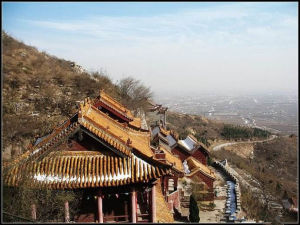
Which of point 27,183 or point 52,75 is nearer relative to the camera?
point 27,183

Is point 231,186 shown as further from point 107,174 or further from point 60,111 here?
point 107,174

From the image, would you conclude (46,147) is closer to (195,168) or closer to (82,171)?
(82,171)

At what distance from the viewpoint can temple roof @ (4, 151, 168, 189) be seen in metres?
8.31

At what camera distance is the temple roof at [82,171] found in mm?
8312

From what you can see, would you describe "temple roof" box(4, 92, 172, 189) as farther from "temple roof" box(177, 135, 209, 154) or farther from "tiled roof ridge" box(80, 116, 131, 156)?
"temple roof" box(177, 135, 209, 154)

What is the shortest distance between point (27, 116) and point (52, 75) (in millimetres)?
8983

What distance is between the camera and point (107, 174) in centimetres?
854

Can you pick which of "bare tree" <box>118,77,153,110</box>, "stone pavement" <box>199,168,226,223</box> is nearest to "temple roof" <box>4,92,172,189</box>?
"stone pavement" <box>199,168,226,223</box>

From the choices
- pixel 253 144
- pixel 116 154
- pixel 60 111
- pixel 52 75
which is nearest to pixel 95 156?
pixel 116 154

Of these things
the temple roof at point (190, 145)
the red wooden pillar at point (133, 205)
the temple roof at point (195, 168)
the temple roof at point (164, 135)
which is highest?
the temple roof at point (164, 135)

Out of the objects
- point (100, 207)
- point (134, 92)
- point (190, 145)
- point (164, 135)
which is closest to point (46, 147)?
point (100, 207)

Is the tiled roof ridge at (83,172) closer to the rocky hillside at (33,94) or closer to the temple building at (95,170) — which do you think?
the temple building at (95,170)

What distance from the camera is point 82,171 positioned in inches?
340

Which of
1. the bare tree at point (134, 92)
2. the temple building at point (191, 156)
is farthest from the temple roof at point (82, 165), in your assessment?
the bare tree at point (134, 92)
